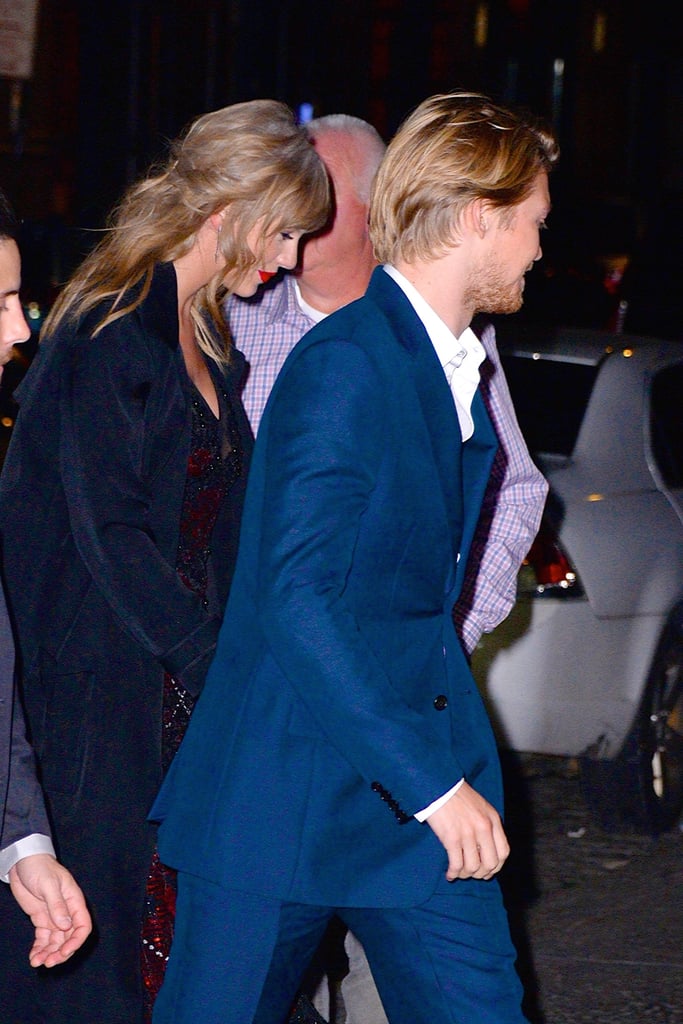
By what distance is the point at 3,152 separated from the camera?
22156 millimetres

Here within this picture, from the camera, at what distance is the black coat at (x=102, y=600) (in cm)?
320

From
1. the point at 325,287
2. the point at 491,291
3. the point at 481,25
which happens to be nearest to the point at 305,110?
the point at 481,25

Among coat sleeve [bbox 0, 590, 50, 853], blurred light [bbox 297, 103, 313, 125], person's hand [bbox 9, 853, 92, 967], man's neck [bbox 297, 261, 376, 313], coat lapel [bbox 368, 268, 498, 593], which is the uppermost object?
coat lapel [bbox 368, 268, 498, 593]

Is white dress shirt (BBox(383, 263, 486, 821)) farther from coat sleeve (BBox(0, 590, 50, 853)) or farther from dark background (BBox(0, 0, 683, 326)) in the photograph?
dark background (BBox(0, 0, 683, 326))

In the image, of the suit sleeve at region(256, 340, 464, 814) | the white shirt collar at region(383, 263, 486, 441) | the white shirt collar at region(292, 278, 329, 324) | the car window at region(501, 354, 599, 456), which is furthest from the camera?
the car window at region(501, 354, 599, 456)

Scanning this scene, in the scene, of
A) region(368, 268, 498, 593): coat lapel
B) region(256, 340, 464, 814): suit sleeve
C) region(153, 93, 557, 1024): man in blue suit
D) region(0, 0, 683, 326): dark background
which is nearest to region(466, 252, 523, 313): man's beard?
region(153, 93, 557, 1024): man in blue suit

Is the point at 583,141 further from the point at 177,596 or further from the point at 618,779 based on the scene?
the point at 177,596

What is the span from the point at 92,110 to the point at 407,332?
20.4m

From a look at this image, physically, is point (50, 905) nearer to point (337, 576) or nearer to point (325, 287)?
point (337, 576)

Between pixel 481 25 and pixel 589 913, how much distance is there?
970 inches

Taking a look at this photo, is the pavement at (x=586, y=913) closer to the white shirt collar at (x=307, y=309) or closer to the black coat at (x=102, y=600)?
the black coat at (x=102, y=600)

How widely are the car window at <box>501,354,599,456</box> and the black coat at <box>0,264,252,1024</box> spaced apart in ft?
10.4

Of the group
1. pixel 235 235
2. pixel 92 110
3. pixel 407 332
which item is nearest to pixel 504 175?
pixel 407 332

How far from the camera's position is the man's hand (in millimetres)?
2494
